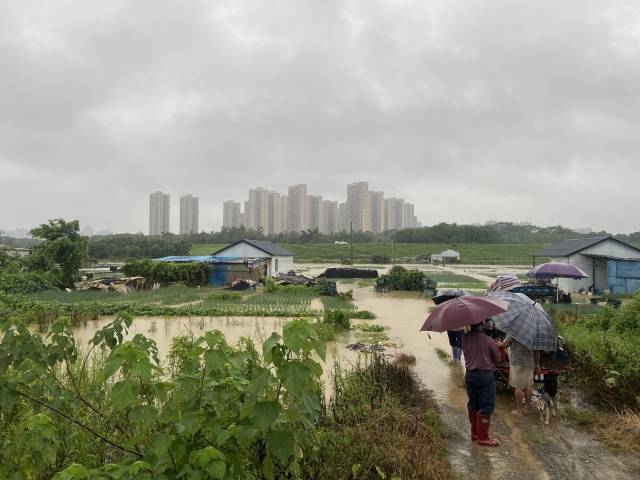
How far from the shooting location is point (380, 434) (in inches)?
163

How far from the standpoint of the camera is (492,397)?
4777mm

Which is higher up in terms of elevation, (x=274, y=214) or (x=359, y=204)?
(x=359, y=204)

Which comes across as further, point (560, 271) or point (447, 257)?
point (447, 257)

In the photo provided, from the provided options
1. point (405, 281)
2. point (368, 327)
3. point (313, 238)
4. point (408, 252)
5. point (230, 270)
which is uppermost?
point (313, 238)

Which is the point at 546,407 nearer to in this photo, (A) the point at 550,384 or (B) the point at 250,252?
(A) the point at 550,384

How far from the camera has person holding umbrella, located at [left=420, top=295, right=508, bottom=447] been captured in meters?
4.82

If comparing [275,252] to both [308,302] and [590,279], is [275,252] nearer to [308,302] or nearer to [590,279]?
[308,302]

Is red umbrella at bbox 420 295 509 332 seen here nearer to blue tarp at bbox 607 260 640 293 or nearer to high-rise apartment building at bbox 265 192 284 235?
blue tarp at bbox 607 260 640 293

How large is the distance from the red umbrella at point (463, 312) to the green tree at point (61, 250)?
26.6 metres

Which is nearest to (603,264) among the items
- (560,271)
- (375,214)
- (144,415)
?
(560,271)

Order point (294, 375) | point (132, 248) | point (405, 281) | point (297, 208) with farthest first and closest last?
point (297, 208)
point (132, 248)
point (405, 281)
point (294, 375)

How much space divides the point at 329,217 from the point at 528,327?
129627 mm

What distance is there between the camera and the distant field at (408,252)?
64.1 m

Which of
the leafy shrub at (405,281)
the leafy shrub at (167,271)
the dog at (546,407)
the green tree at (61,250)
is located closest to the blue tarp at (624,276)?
the leafy shrub at (405,281)
